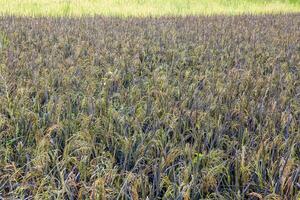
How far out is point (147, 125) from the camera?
2438mm

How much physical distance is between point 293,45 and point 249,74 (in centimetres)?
203

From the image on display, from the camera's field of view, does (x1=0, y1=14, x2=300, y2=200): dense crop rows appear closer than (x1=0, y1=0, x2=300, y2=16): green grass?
Yes

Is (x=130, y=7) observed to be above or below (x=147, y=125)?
above

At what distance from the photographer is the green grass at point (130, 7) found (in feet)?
31.2

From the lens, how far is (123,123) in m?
2.28

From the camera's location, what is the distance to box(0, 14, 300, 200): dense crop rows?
1770mm

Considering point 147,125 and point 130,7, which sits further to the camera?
point 130,7

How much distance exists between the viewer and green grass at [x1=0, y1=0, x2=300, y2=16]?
375 inches

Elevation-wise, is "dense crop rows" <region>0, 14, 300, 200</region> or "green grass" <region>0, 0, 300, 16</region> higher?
"green grass" <region>0, 0, 300, 16</region>

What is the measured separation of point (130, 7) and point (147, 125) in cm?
841

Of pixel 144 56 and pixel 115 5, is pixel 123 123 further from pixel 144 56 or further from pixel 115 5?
pixel 115 5

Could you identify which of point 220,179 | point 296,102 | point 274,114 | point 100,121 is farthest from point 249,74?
point 220,179

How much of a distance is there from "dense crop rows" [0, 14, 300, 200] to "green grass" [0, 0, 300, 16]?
205 inches

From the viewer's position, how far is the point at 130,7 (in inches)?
414
